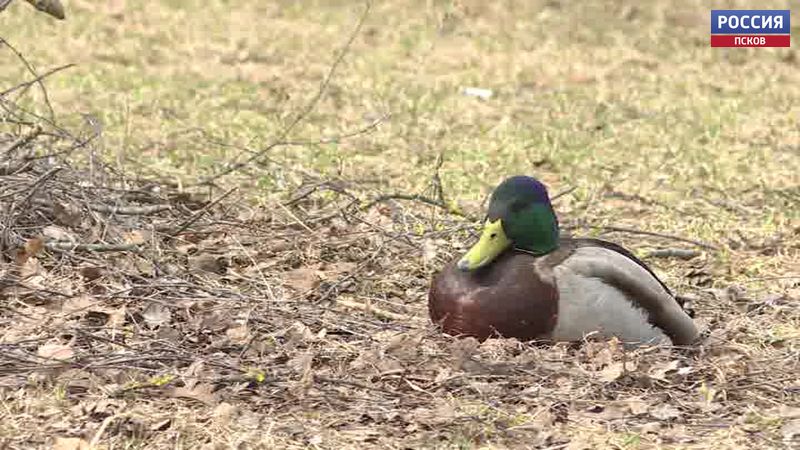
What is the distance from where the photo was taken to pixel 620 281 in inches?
189

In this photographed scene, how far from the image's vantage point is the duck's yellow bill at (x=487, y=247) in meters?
4.76

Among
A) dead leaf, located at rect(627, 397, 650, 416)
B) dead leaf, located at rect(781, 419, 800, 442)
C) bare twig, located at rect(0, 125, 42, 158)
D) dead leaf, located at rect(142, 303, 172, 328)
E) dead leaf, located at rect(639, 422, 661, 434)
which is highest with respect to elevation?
bare twig, located at rect(0, 125, 42, 158)

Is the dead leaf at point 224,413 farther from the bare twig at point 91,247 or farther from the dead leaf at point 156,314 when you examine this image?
the bare twig at point 91,247

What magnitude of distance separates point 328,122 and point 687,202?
2278mm

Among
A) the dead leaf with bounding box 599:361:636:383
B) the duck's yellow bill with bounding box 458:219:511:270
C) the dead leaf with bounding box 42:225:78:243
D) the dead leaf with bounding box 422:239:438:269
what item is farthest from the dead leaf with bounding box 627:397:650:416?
the dead leaf with bounding box 42:225:78:243

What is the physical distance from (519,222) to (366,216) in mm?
1557

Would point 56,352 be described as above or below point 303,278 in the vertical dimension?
above

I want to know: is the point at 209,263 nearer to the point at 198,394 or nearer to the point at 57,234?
the point at 57,234

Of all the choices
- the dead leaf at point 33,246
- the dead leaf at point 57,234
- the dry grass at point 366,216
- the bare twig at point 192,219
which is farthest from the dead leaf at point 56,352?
the bare twig at point 192,219

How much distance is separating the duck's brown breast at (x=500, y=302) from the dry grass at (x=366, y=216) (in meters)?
0.09

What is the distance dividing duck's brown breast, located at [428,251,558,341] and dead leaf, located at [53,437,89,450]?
1.34 metres

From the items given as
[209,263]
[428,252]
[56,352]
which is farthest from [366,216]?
[56,352]

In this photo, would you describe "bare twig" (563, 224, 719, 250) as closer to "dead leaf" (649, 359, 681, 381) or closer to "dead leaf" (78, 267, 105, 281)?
"dead leaf" (649, 359, 681, 381)

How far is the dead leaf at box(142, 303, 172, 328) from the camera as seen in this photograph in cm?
483
